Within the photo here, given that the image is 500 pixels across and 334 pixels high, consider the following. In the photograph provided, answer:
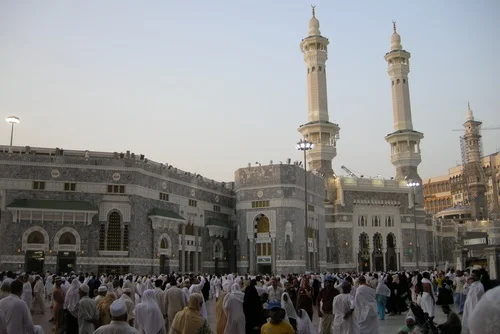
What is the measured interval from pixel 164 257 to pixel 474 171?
59.9 meters

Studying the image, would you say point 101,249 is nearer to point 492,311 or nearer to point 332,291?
point 332,291

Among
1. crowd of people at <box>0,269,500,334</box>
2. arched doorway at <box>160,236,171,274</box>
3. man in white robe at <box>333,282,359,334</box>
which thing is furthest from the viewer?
arched doorway at <box>160,236,171,274</box>

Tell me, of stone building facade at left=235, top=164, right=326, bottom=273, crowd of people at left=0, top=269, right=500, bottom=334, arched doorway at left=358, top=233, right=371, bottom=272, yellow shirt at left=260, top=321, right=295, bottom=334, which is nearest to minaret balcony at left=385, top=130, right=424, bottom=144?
arched doorway at left=358, top=233, right=371, bottom=272

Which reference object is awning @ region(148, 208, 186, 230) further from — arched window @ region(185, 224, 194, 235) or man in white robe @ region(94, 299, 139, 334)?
man in white robe @ region(94, 299, 139, 334)

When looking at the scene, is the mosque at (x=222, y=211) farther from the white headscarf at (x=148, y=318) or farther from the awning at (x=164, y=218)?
the white headscarf at (x=148, y=318)

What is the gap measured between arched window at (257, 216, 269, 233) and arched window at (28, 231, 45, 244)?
17485 millimetres

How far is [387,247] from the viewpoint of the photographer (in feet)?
195

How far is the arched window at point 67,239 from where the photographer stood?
34.2 meters

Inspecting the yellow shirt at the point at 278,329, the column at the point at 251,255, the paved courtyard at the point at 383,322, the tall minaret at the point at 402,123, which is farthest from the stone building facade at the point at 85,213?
the tall minaret at the point at 402,123

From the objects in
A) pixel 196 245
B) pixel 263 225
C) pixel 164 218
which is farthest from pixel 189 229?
pixel 263 225

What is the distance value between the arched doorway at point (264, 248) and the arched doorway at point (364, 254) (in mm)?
16908

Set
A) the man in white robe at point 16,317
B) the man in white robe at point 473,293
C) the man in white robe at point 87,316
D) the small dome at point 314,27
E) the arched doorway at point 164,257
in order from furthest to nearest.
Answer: the small dome at point 314,27 < the arched doorway at point 164,257 < the man in white robe at point 87,316 < the man in white robe at point 473,293 < the man in white robe at point 16,317

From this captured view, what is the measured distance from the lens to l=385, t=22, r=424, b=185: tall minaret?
63000 mm

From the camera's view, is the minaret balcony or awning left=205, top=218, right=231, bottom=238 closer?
awning left=205, top=218, right=231, bottom=238
